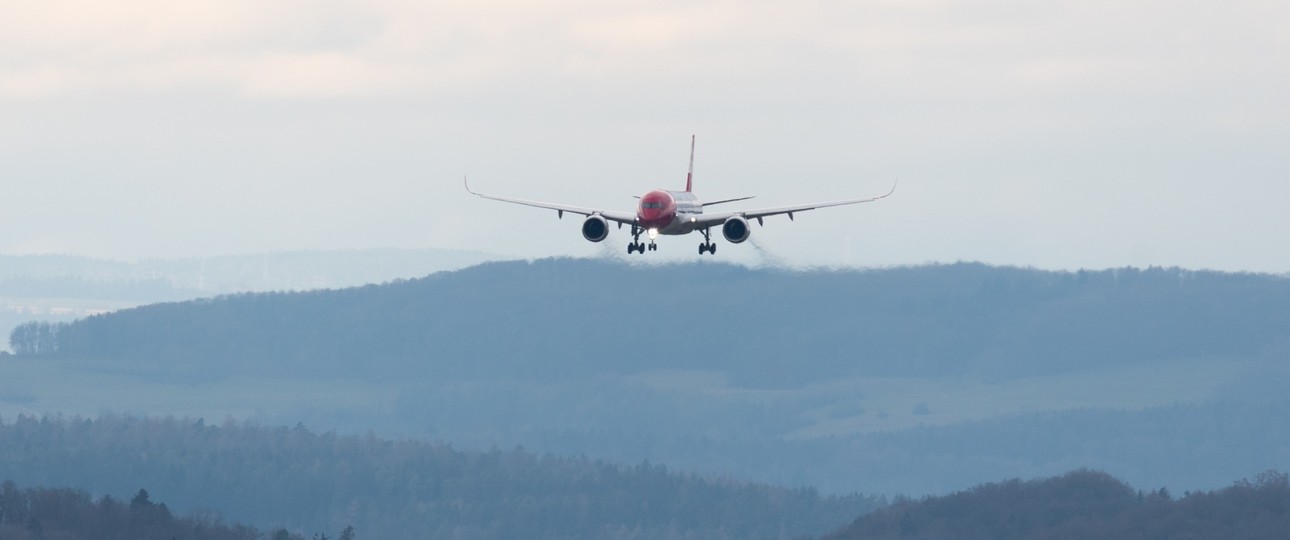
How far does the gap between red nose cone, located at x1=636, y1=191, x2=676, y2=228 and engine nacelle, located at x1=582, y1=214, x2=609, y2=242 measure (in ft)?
10.8

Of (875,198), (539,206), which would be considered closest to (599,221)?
(539,206)

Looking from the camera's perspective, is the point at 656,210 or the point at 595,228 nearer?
the point at 656,210

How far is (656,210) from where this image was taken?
9494 centimetres

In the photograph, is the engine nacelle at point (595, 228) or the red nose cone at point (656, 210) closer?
the red nose cone at point (656, 210)

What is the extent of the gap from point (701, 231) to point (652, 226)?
619 cm

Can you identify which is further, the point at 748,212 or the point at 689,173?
the point at 689,173

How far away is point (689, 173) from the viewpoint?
10631 centimetres

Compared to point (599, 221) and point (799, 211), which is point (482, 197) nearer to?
point (599, 221)

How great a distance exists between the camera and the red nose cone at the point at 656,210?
3740 inches

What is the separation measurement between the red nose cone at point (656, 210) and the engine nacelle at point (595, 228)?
3.30 metres

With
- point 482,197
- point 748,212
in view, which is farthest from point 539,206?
point 748,212

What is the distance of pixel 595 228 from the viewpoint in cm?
9888

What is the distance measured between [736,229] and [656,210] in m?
5.90

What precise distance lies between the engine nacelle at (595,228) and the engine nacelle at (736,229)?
18.0 feet
